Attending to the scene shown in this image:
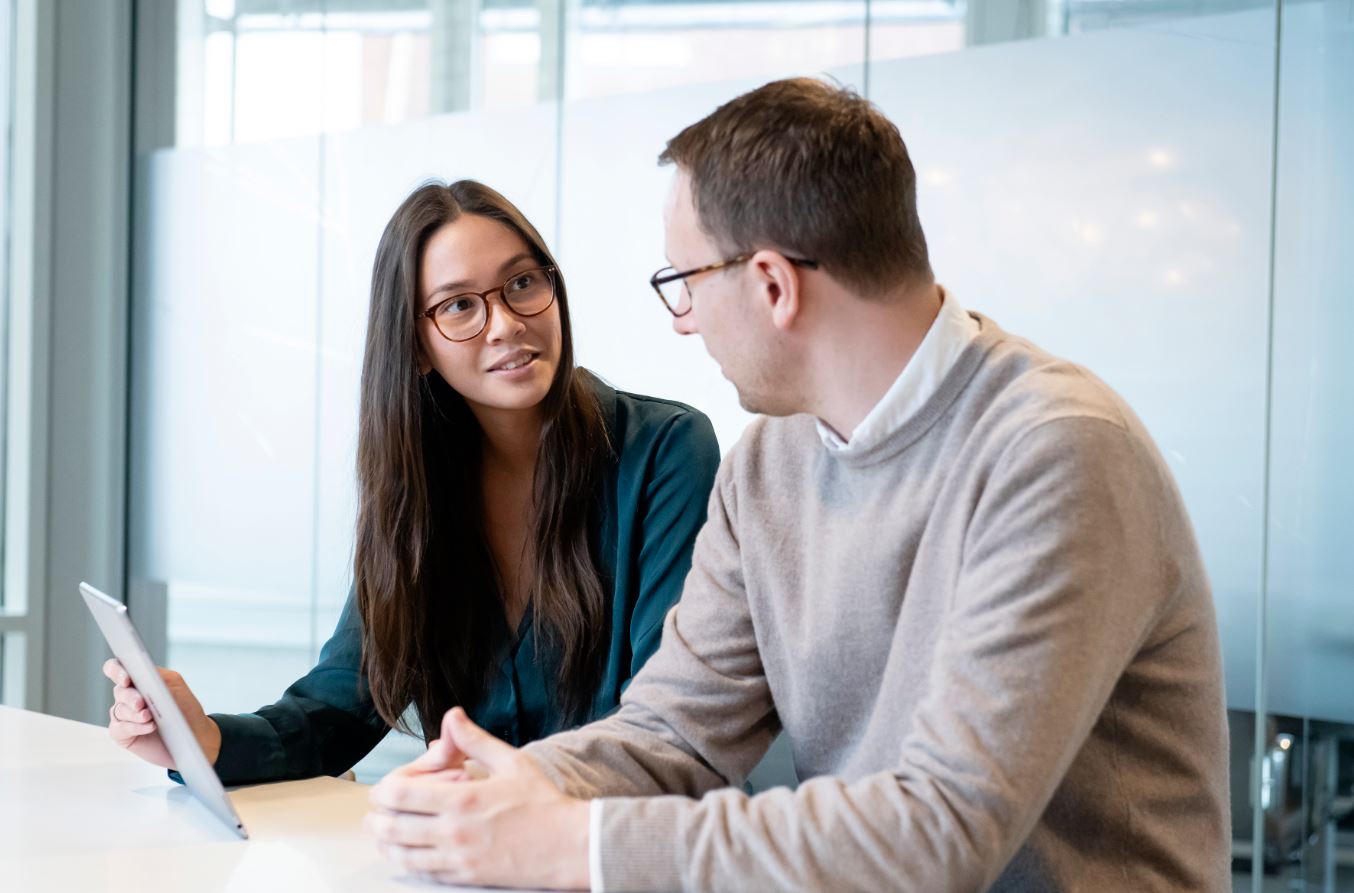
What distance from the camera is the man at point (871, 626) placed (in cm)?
112

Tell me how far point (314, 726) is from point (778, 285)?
34.9 inches

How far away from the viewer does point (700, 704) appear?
148cm

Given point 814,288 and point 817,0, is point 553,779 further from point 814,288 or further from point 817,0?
point 817,0

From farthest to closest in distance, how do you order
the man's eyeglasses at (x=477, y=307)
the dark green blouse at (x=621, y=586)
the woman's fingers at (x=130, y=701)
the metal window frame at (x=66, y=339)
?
1. the metal window frame at (x=66, y=339)
2. the man's eyeglasses at (x=477, y=307)
3. the dark green blouse at (x=621, y=586)
4. the woman's fingers at (x=130, y=701)

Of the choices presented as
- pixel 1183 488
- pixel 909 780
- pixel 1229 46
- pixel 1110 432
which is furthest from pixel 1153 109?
pixel 909 780

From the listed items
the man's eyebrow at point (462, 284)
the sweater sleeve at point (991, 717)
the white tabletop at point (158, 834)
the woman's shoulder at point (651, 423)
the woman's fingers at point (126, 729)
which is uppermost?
the man's eyebrow at point (462, 284)

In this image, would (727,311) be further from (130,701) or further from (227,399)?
(227,399)

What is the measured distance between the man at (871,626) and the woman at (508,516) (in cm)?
47

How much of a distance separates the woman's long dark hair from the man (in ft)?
1.61

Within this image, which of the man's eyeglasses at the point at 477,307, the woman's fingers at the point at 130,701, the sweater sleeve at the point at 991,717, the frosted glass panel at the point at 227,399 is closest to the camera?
the sweater sleeve at the point at 991,717

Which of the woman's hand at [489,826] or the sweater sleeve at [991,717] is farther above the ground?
the sweater sleeve at [991,717]

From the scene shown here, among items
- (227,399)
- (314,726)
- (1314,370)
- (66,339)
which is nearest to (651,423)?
(314,726)

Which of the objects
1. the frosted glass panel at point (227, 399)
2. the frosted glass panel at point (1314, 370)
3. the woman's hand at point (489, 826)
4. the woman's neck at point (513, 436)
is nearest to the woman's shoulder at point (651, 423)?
the woman's neck at point (513, 436)

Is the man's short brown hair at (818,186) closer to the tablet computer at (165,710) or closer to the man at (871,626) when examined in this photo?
the man at (871,626)
